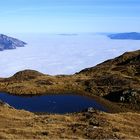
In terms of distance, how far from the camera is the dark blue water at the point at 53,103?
71262 millimetres

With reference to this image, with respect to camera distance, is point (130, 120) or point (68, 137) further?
point (130, 120)

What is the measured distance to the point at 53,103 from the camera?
76062 millimetres

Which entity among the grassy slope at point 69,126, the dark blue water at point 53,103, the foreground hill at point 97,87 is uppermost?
the foreground hill at point 97,87

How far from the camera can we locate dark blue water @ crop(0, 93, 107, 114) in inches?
2806

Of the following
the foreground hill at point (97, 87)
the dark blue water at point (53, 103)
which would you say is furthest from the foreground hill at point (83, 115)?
the dark blue water at point (53, 103)

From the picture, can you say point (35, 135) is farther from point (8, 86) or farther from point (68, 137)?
point (8, 86)

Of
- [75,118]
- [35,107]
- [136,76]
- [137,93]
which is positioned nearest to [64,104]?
[35,107]

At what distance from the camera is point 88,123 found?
49.0 metres

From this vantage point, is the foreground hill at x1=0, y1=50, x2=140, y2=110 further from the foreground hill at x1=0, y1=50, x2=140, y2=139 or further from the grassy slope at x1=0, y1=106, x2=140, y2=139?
the grassy slope at x1=0, y1=106, x2=140, y2=139

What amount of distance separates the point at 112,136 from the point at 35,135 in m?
9.09

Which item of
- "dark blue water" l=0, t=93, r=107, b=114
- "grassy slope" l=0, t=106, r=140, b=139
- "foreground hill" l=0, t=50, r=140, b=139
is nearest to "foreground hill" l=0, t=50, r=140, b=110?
"foreground hill" l=0, t=50, r=140, b=139

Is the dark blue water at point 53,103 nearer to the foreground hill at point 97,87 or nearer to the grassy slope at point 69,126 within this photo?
the foreground hill at point 97,87

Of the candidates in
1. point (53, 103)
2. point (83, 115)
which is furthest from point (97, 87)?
point (83, 115)

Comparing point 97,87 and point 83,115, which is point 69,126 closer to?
point 83,115
